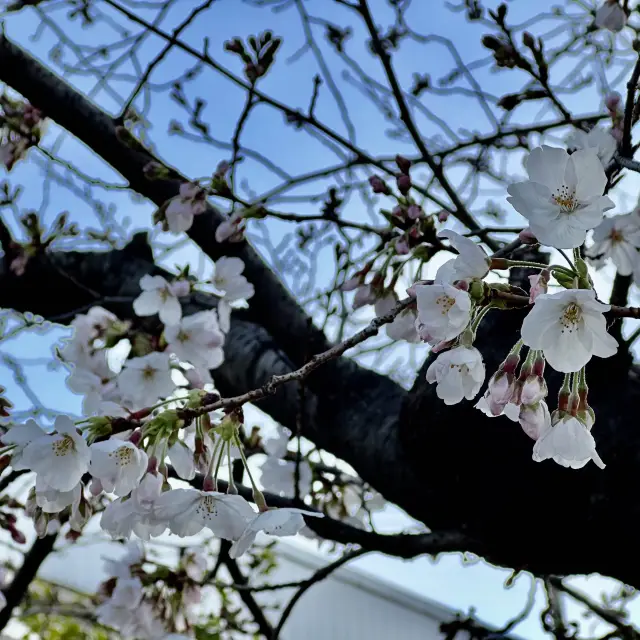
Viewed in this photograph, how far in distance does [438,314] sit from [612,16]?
1354 millimetres

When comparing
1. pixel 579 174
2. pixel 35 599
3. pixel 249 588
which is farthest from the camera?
pixel 35 599

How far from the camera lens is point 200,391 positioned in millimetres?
747

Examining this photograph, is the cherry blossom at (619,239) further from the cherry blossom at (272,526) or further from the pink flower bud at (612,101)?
the cherry blossom at (272,526)

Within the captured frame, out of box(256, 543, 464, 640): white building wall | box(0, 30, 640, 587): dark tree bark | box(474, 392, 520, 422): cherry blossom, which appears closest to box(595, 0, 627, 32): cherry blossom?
box(0, 30, 640, 587): dark tree bark

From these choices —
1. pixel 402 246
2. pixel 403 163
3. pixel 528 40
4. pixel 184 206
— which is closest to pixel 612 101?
pixel 528 40

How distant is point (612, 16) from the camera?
157 cm

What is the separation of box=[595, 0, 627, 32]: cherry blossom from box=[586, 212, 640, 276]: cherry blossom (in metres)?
0.59

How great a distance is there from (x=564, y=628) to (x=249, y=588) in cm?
76

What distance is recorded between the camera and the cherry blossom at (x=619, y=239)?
127 cm

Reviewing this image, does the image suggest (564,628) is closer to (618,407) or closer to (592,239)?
(618,407)

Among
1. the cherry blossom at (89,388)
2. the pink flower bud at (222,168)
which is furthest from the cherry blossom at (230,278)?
the cherry blossom at (89,388)

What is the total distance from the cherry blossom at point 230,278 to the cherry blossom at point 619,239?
77 centimetres

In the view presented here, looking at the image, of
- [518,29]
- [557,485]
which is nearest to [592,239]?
[557,485]

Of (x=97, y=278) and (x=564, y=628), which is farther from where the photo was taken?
(x=97, y=278)
